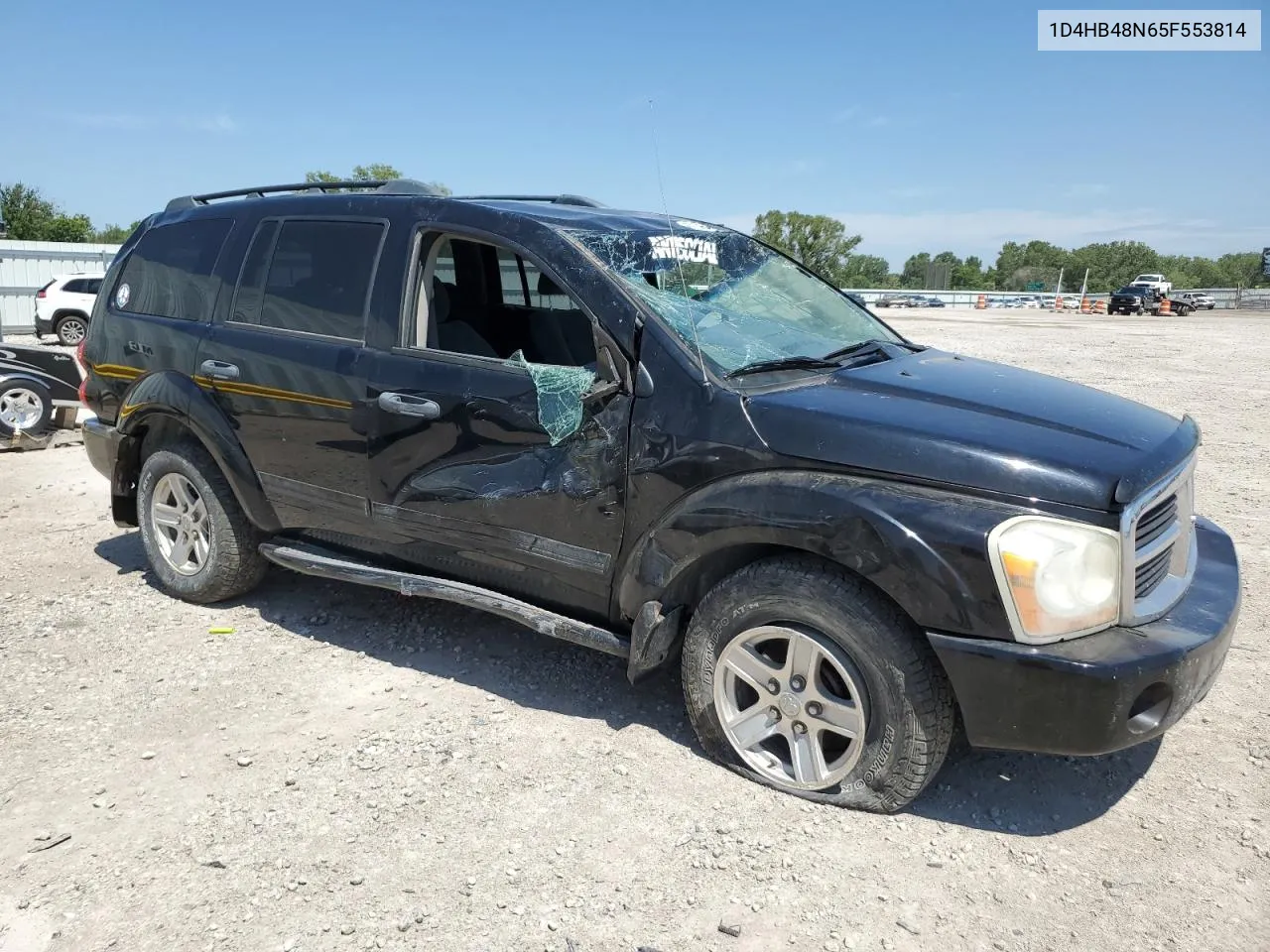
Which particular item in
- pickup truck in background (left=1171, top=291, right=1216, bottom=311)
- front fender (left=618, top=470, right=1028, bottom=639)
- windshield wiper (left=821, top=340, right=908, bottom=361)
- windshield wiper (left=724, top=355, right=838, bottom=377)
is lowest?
front fender (left=618, top=470, right=1028, bottom=639)

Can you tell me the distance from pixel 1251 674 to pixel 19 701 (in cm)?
512

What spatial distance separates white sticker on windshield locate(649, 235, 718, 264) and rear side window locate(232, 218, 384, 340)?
3.89ft

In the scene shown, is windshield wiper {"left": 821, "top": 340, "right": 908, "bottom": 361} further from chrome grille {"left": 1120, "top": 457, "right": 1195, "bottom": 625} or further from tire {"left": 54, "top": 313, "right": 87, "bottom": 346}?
tire {"left": 54, "top": 313, "right": 87, "bottom": 346}

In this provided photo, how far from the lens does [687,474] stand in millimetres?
3092

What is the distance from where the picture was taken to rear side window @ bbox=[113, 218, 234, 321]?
14.8 feet

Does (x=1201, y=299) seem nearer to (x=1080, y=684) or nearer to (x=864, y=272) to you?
(x=864, y=272)

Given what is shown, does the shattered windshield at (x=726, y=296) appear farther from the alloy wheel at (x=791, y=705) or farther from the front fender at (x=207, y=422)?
the front fender at (x=207, y=422)

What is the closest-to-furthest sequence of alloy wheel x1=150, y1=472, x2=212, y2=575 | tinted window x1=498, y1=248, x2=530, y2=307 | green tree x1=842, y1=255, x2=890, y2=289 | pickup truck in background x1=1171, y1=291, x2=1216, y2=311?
tinted window x1=498, y1=248, x2=530, y2=307, alloy wheel x1=150, y1=472, x2=212, y2=575, pickup truck in background x1=1171, y1=291, x2=1216, y2=311, green tree x1=842, y1=255, x2=890, y2=289

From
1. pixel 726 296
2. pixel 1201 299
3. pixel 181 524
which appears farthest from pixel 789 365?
pixel 1201 299

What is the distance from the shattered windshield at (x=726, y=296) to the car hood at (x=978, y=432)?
280 millimetres

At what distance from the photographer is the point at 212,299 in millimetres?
4445

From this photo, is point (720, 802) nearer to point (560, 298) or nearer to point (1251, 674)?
point (560, 298)

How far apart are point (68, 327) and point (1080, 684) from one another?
22.0 meters

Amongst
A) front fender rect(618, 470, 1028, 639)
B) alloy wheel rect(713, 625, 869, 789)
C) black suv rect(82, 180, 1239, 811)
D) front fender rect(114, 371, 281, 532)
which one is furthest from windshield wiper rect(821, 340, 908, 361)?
front fender rect(114, 371, 281, 532)
